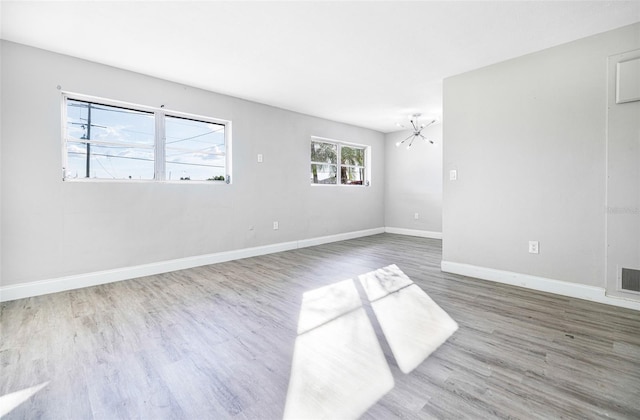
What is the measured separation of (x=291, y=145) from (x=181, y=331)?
371 cm

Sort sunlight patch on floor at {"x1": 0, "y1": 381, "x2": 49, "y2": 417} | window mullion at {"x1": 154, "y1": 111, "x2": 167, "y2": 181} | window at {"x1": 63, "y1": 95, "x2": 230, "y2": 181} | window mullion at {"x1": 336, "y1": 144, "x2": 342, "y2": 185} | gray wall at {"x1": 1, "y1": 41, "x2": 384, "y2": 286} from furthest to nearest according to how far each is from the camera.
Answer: window mullion at {"x1": 336, "y1": 144, "x2": 342, "y2": 185} < window mullion at {"x1": 154, "y1": 111, "x2": 167, "y2": 181} < window at {"x1": 63, "y1": 95, "x2": 230, "y2": 181} < gray wall at {"x1": 1, "y1": 41, "x2": 384, "y2": 286} < sunlight patch on floor at {"x1": 0, "y1": 381, "x2": 49, "y2": 417}

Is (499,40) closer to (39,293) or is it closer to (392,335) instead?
(392,335)

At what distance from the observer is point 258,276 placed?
3551 millimetres

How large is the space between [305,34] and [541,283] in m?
3.44

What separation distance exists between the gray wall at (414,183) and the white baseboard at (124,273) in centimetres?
288

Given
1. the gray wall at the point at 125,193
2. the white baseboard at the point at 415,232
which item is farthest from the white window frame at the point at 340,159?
the white baseboard at the point at 415,232

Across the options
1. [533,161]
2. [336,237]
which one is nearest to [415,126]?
[336,237]

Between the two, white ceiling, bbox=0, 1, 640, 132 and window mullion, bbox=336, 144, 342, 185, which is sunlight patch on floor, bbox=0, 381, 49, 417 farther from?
window mullion, bbox=336, 144, 342, 185

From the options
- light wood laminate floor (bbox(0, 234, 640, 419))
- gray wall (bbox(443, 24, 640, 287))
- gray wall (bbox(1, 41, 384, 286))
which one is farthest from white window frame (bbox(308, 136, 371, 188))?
light wood laminate floor (bbox(0, 234, 640, 419))

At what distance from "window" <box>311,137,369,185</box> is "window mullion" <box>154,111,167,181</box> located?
8.80 feet

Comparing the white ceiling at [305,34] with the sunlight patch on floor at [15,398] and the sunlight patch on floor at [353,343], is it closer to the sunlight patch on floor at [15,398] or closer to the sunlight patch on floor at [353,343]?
the sunlight patch on floor at [353,343]

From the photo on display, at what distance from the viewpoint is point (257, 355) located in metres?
1.83

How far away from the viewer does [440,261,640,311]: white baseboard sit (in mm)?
2607

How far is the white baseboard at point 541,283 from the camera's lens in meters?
2.61
